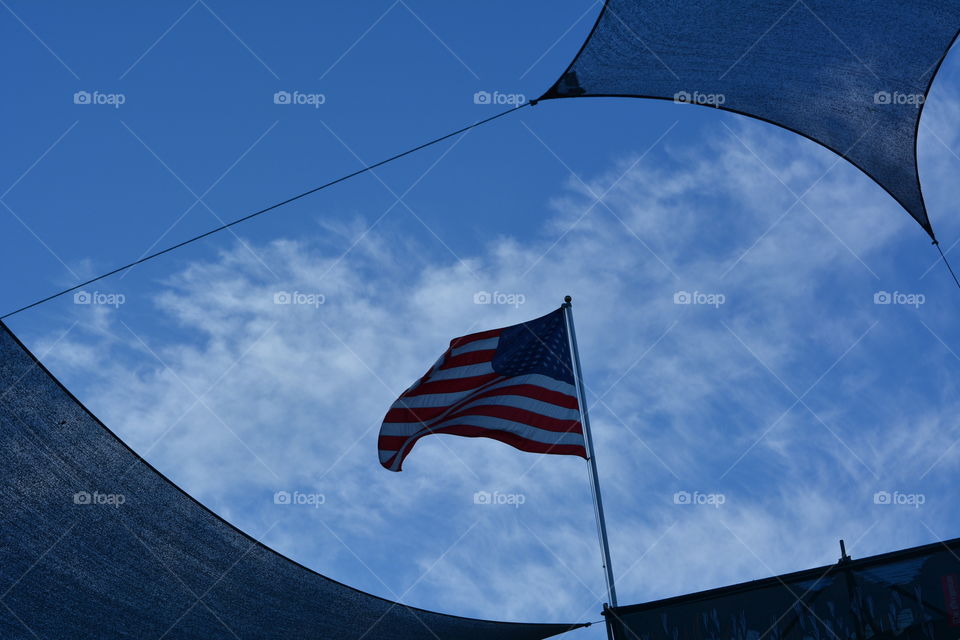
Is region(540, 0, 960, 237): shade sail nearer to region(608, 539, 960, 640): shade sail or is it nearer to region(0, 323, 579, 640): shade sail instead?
region(608, 539, 960, 640): shade sail

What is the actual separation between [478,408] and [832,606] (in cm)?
309

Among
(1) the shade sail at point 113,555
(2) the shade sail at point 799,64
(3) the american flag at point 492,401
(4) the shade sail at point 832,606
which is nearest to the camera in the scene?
(4) the shade sail at point 832,606

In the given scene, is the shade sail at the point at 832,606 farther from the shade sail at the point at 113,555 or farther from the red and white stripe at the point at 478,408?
Answer: the shade sail at the point at 113,555

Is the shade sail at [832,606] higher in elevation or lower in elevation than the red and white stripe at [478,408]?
lower

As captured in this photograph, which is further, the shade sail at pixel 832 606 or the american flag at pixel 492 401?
the american flag at pixel 492 401

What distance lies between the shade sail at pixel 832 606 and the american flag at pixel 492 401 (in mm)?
1702

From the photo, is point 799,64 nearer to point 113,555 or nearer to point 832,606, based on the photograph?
point 832,606

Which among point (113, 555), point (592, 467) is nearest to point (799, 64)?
point (592, 467)

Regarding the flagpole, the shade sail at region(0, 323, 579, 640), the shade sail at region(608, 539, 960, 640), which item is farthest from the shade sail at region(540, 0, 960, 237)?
the shade sail at region(0, 323, 579, 640)

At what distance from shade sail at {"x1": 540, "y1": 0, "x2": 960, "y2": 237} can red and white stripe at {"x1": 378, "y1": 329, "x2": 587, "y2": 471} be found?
2244 millimetres

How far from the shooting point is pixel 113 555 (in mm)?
6707

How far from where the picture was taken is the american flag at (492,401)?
742 centimetres

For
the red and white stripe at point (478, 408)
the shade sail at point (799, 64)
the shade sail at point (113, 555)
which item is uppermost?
the shade sail at point (799, 64)

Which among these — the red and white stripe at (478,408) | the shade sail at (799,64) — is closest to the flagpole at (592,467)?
the red and white stripe at (478,408)
